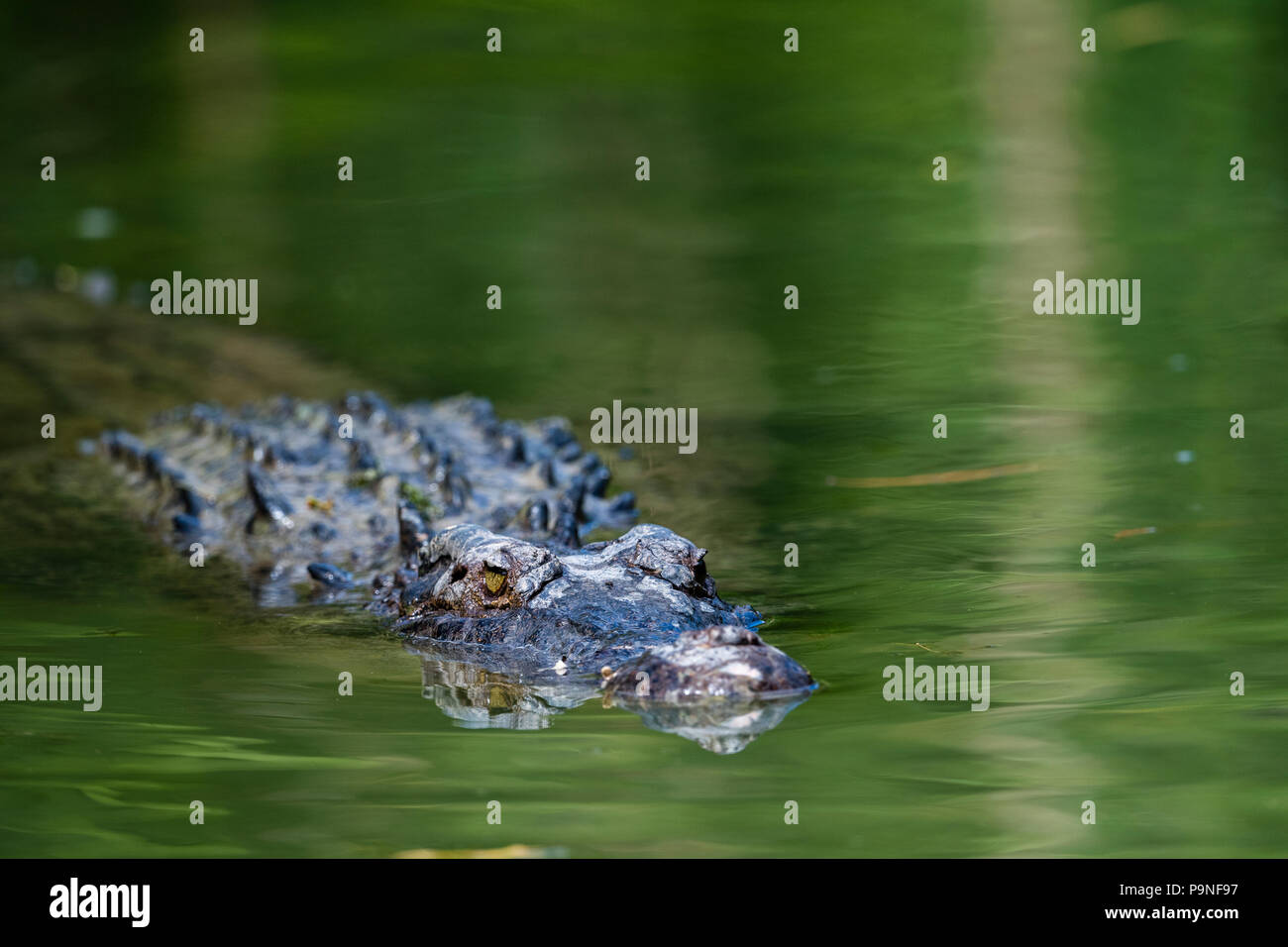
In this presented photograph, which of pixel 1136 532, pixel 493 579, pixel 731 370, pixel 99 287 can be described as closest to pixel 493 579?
pixel 493 579

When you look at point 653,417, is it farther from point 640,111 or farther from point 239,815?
point 640,111

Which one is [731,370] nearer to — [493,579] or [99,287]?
[493,579]

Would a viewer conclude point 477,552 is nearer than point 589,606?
No

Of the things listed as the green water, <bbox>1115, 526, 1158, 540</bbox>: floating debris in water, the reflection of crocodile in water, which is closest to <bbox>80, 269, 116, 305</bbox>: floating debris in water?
the green water

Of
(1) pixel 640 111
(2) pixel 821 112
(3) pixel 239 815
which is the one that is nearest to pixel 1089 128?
(2) pixel 821 112

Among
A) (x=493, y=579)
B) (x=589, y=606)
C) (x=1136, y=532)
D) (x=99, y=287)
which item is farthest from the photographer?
(x=99, y=287)

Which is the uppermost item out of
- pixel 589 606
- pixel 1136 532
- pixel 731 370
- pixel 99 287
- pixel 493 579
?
pixel 99 287

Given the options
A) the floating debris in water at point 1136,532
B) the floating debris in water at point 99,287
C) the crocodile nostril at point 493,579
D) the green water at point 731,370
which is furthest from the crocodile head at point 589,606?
the floating debris in water at point 99,287

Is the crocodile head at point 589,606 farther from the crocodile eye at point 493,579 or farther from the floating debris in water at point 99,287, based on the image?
the floating debris in water at point 99,287
